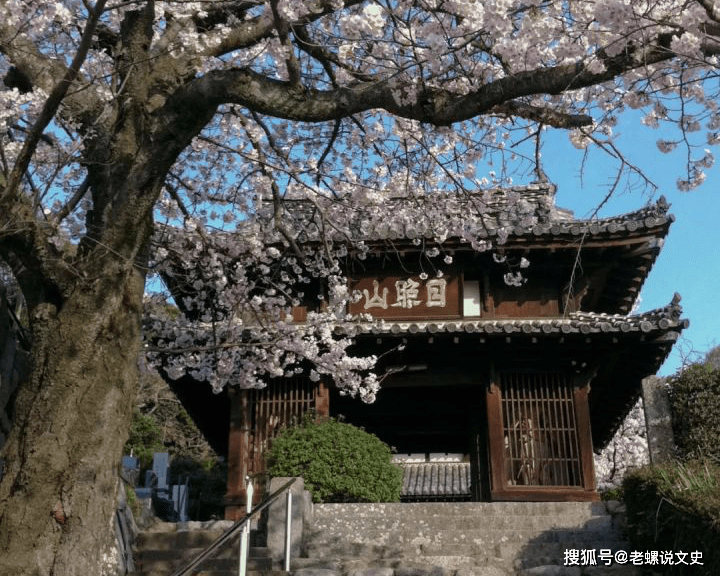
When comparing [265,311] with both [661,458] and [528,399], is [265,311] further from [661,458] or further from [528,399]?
[661,458]

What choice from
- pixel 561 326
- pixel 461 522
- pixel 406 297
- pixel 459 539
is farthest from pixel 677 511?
pixel 406 297

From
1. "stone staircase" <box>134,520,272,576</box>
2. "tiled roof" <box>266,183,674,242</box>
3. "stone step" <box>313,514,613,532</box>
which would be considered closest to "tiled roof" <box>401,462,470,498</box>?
"tiled roof" <box>266,183,674,242</box>

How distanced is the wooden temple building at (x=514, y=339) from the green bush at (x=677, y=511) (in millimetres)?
4764

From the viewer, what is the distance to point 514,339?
13.8 m

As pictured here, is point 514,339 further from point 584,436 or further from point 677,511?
point 677,511

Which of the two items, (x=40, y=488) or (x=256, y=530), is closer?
(x=40, y=488)

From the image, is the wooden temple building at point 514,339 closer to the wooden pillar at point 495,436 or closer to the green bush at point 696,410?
the wooden pillar at point 495,436

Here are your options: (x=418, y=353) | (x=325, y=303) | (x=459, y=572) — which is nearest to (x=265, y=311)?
(x=325, y=303)

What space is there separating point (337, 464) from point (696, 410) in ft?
23.1

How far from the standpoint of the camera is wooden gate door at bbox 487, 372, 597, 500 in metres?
13.7

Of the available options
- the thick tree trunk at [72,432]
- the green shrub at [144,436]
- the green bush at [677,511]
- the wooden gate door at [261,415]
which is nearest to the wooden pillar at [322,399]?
the wooden gate door at [261,415]

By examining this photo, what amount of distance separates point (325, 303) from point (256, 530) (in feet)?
18.4

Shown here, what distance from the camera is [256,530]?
33.9ft

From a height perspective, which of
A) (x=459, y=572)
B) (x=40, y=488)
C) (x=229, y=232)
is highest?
(x=229, y=232)
